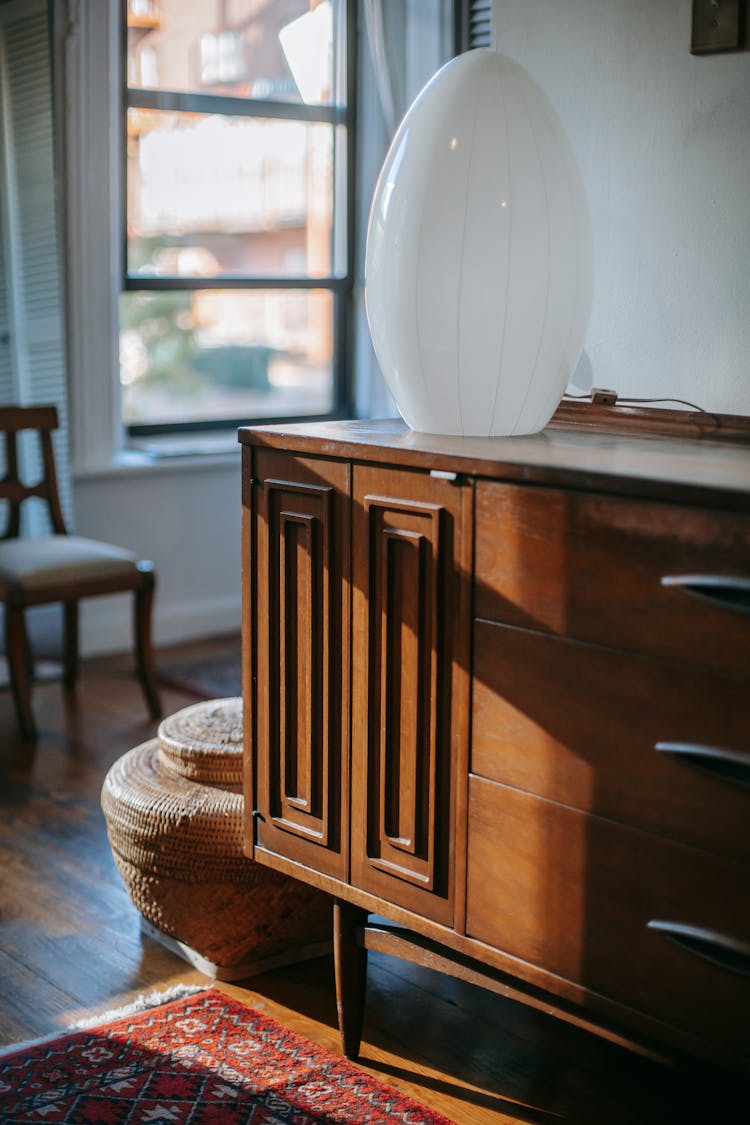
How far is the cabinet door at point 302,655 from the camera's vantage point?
5.66 ft

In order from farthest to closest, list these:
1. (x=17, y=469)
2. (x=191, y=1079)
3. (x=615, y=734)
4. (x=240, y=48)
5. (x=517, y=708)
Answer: (x=240, y=48) → (x=17, y=469) → (x=191, y=1079) → (x=517, y=708) → (x=615, y=734)

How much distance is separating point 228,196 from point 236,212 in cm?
6

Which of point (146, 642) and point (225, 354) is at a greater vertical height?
point (225, 354)

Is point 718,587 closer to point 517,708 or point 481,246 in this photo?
point 517,708

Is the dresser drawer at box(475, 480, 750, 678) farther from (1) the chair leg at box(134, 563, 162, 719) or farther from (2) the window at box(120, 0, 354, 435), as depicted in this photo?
(2) the window at box(120, 0, 354, 435)

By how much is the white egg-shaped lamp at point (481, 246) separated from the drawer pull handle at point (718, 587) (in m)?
0.46

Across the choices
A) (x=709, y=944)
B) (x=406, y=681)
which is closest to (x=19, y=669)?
(x=406, y=681)

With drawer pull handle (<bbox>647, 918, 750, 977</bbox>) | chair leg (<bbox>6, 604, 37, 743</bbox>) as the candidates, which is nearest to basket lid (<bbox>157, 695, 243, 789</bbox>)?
drawer pull handle (<bbox>647, 918, 750, 977</bbox>)

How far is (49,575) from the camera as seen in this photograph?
329 cm

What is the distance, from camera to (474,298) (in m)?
1.64

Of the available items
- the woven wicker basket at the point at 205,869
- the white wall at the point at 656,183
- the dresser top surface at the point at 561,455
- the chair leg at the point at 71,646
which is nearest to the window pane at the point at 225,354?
the chair leg at the point at 71,646

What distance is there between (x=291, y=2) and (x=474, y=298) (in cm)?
333

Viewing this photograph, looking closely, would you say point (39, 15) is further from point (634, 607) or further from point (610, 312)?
point (634, 607)

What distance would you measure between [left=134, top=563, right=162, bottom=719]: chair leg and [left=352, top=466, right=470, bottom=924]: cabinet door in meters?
1.84
